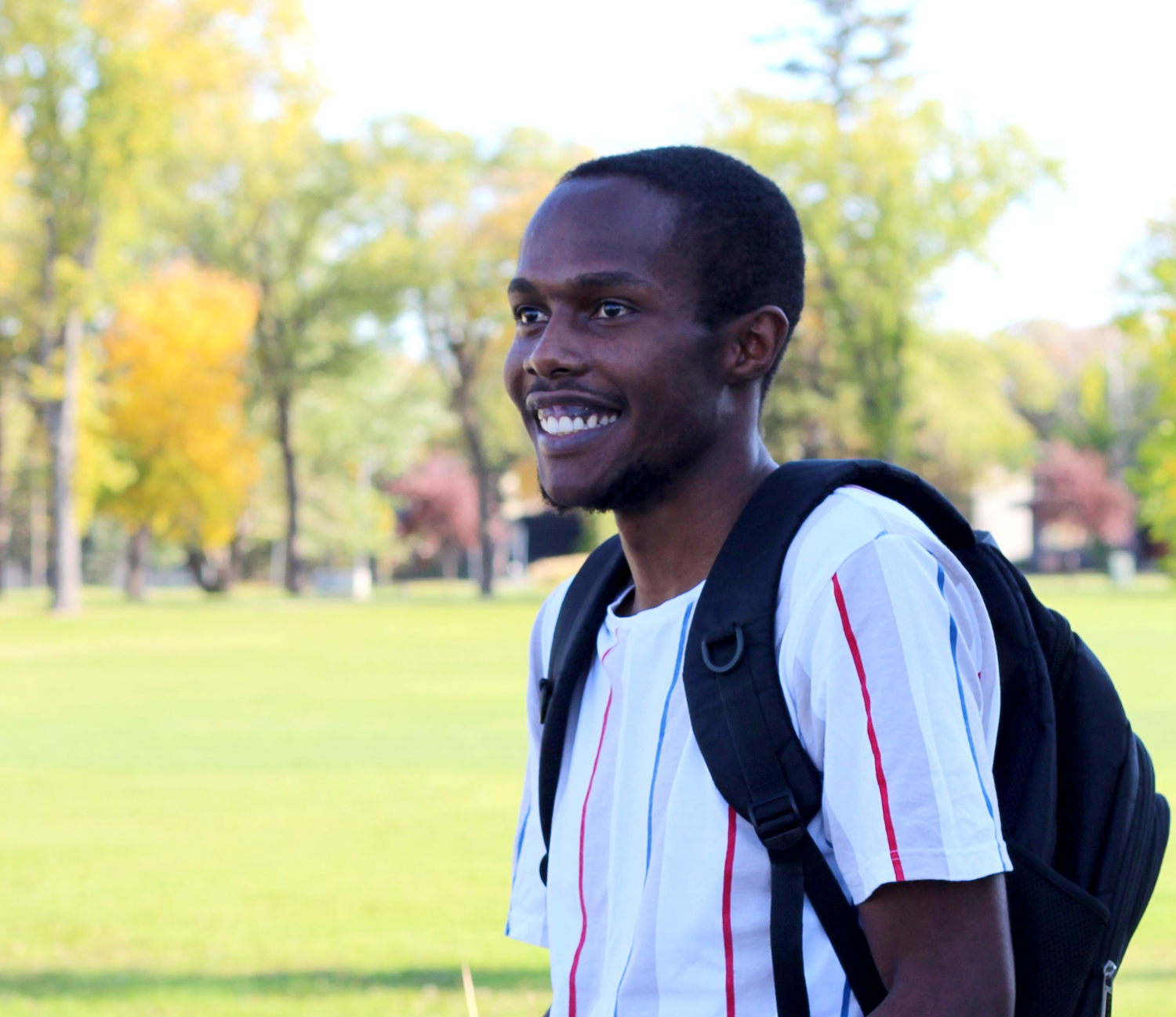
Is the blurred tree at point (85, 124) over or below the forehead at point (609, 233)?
over

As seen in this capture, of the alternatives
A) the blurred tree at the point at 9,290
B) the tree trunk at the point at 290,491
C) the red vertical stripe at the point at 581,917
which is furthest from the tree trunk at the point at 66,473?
the red vertical stripe at the point at 581,917

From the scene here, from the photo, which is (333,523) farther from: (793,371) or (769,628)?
(769,628)

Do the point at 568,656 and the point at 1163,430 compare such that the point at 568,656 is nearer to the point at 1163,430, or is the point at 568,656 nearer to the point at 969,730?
the point at 969,730

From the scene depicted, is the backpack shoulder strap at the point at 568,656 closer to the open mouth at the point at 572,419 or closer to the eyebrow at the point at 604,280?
the open mouth at the point at 572,419

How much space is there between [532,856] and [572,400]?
740 millimetres

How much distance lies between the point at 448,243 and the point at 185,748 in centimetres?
4397

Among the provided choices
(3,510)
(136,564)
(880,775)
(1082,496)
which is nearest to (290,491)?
(136,564)

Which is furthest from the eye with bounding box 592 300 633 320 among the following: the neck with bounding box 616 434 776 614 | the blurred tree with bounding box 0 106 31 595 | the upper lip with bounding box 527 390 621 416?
the blurred tree with bounding box 0 106 31 595

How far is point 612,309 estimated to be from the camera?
1959mm

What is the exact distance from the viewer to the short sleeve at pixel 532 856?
229cm

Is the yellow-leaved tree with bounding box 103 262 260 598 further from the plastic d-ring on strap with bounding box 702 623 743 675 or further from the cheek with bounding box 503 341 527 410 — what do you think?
the plastic d-ring on strap with bounding box 702 623 743 675

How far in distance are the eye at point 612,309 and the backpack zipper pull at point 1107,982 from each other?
989 millimetres

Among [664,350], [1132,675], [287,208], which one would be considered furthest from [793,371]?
[664,350]

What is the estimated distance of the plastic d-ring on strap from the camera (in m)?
1.68
